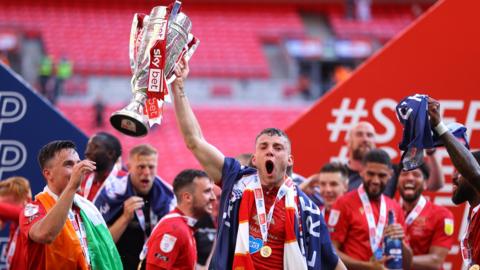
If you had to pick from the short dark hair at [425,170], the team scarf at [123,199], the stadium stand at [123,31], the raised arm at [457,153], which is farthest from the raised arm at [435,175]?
the stadium stand at [123,31]

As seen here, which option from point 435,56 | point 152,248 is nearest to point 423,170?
point 435,56

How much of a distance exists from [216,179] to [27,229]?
1113 mm

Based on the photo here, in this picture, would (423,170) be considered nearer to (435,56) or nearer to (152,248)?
(435,56)

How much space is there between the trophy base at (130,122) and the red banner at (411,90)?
4.12m

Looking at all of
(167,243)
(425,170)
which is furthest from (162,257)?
(425,170)

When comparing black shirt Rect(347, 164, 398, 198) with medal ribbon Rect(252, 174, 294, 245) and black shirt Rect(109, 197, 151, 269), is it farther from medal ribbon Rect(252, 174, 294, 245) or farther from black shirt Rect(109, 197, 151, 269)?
medal ribbon Rect(252, 174, 294, 245)

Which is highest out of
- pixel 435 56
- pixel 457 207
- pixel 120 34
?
pixel 120 34

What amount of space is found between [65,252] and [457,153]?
2.26 meters

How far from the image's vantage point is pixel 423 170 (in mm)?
8023

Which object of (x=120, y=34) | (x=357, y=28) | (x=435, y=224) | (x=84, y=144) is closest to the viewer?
(x=435, y=224)

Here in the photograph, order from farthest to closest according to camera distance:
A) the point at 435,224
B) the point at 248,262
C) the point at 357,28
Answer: the point at 357,28 < the point at 435,224 < the point at 248,262

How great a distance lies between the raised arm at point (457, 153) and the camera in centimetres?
514

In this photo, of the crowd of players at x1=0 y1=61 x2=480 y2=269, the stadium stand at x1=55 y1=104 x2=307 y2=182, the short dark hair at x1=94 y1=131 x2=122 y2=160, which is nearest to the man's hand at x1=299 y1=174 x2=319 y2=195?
the crowd of players at x1=0 y1=61 x2=480 y2=269

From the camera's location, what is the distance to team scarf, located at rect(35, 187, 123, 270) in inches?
219
